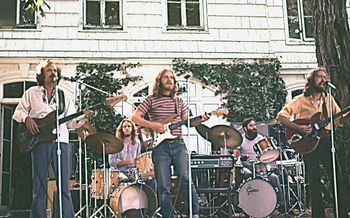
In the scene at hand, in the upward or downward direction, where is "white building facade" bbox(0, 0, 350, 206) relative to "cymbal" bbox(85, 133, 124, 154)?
upward

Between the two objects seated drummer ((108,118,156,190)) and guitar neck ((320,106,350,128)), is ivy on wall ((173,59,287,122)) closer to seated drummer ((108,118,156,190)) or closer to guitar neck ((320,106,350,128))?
seated drummer ((108,118,156,190))

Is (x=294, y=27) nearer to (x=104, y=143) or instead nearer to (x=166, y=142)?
(x=104, y=143)

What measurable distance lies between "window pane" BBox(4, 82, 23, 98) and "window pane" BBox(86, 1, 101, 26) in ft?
6.17

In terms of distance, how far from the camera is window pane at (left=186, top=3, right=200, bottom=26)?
11.1m

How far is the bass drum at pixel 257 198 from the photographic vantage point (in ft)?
20.3

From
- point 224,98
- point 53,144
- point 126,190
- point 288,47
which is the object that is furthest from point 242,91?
point 53,144

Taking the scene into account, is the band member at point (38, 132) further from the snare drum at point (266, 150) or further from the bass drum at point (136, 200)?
the snare drum at point (266, 150)

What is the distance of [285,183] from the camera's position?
852 cm

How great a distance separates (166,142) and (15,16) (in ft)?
22.3

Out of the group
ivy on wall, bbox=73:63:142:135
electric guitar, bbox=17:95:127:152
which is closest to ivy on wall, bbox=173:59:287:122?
ivy on wall, bbox=73:63:142:135

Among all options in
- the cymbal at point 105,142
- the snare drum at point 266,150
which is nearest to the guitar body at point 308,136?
the snare drum at point 266,150

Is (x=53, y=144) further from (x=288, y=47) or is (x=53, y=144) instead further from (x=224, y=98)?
(x=288, y=47)

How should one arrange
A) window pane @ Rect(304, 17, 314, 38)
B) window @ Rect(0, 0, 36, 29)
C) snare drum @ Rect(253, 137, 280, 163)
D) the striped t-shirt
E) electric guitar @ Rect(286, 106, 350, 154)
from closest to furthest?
1. the striped t-shirt
2. electric guitar @ Rect(286, 106, 350, 154)
3. snare drum @ Rect(253, 137, 280, 163)
4. window @ Rect(0, 0, 36, 29)
5. window pane @ Rect(304, 17, 314, 38)

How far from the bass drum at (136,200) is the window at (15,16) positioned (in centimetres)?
535
